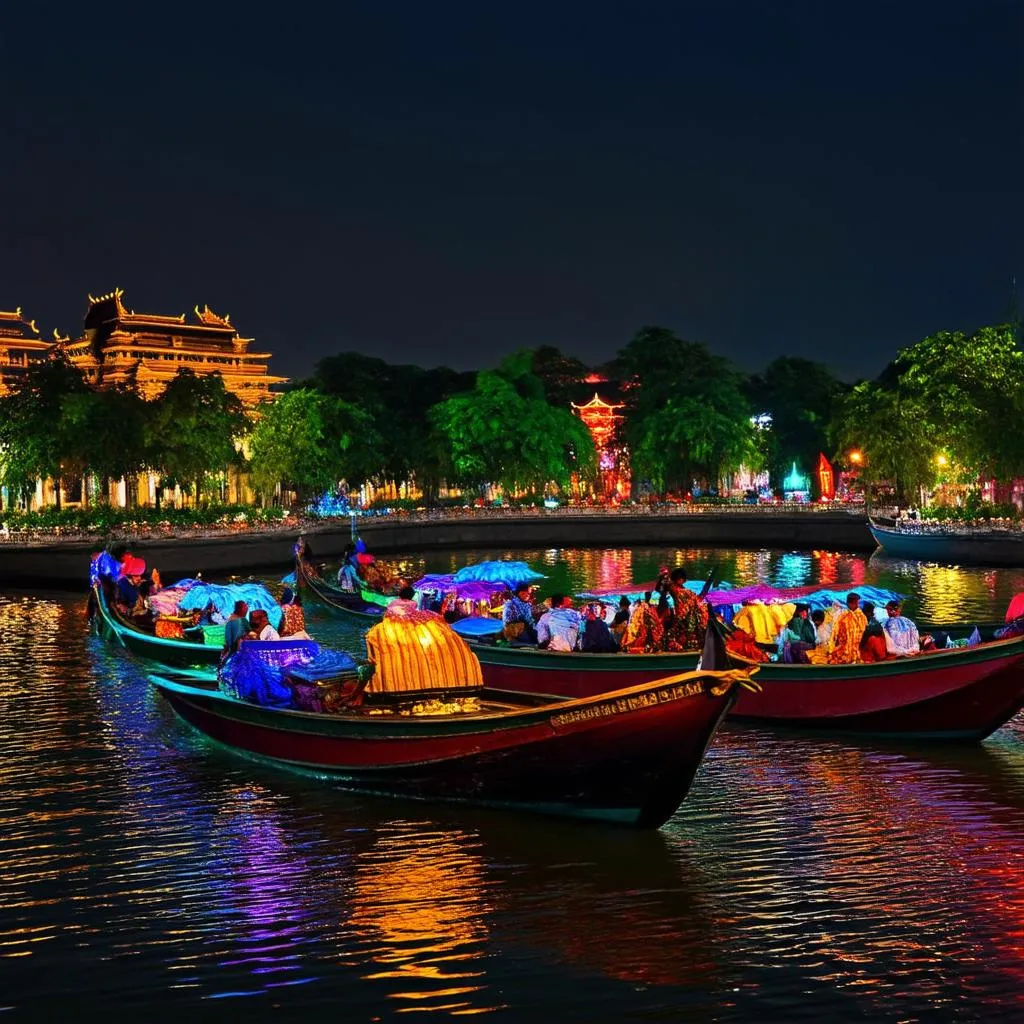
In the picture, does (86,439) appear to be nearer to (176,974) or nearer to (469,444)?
(469,444)

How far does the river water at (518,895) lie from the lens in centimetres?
942

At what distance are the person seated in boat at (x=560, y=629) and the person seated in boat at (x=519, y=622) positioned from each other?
854 millimetres

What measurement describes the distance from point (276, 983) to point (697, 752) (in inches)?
179

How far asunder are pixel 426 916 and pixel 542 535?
5920 centimetres

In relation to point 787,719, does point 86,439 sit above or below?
above

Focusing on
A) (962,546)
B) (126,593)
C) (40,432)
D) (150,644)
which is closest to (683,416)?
(962,546)

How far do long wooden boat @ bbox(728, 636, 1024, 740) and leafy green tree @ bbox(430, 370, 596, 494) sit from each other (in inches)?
2206

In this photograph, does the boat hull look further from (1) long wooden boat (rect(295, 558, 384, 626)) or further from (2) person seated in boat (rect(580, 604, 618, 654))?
(1) long wooden boat (rect(295, 558, 384, 626))

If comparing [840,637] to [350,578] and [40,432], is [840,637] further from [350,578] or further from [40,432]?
[40,432]

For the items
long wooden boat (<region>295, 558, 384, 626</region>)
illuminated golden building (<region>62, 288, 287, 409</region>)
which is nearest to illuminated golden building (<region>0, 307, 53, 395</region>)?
illuminated golden building (<region>62, 288, 287, 409</region>)

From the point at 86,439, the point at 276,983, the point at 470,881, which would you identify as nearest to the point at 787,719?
the point at 470,881

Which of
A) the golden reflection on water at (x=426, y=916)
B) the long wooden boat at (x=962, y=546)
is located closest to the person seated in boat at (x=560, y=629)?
the golden reflection on water at (x=426, y=916)

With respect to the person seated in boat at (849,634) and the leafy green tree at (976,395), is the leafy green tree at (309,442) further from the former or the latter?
the person seated in boat at (849,634)

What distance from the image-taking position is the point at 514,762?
1302 centimetres
